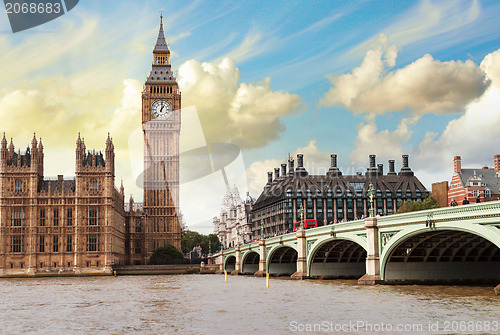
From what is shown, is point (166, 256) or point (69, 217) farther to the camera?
point (166, 256)

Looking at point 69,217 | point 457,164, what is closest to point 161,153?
point 69,217

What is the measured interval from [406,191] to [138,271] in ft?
231

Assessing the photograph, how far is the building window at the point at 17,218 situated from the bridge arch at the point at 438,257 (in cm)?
9673

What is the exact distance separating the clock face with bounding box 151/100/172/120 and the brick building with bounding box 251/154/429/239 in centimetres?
3655

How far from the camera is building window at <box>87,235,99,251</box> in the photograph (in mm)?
135625

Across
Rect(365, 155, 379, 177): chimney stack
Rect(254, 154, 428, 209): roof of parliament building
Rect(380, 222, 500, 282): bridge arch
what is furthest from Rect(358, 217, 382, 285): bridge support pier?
Rect(365, 155, 379, 177): chimney stack

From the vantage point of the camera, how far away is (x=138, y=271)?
135875 mm

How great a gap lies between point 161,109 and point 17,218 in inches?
2250

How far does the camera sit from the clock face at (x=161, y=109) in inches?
6983

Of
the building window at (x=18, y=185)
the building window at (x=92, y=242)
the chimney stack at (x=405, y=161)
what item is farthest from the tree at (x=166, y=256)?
the chimney stack at (x=405, y=161)

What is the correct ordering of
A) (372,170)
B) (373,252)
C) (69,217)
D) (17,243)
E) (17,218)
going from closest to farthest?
(373,252)
(17,243)
(17,218)
(69,217)
(372,170)

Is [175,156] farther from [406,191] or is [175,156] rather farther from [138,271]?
[406,191]

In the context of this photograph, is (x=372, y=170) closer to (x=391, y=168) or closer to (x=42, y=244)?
(x=391, y=168)

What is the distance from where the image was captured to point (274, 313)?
38.1 metres
